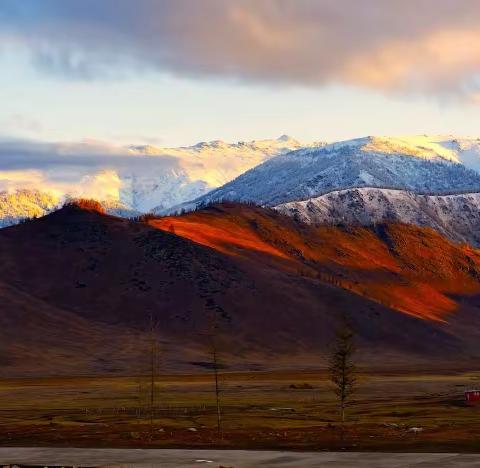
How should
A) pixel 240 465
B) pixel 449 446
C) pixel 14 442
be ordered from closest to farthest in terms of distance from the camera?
1. pixel 240 465
2. pixel 449 446
3. pixel 14 442

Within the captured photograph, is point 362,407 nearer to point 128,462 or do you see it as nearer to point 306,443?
point 306,443

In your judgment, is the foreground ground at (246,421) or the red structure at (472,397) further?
the red structure at (472,397)

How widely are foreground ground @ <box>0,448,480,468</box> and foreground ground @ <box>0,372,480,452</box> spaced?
5237 millimetres

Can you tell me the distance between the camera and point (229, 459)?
278 feet

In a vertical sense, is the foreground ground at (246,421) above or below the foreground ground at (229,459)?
below

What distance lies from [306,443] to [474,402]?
66.4m

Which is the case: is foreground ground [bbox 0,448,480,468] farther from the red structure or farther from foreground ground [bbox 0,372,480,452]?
the red structure

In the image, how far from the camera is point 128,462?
8331 cm

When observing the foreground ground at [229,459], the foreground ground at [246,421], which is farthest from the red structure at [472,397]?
the foreground ground at [229,459]

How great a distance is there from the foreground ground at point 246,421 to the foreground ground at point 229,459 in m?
5.24

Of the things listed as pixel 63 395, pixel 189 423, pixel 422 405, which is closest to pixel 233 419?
pixel 189 423

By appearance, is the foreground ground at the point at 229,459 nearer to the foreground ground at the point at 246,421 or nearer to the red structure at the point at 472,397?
the foreground ground at the point at 246,421

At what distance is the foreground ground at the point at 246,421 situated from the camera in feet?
323

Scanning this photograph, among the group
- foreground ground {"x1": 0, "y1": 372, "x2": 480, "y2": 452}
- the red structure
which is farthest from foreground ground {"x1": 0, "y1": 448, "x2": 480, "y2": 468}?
the red structure
